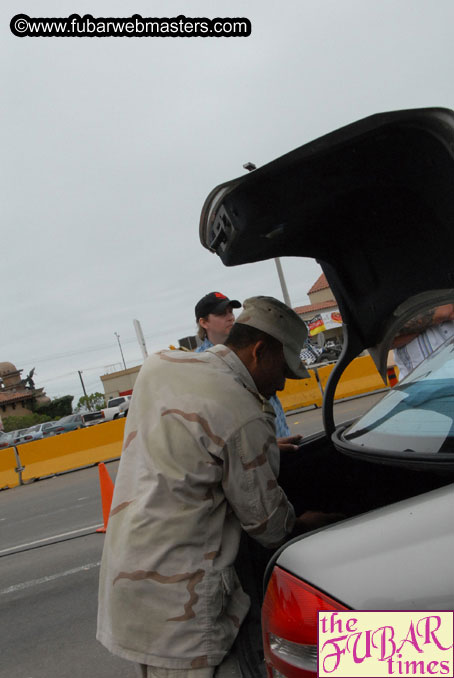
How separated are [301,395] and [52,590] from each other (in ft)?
30.8

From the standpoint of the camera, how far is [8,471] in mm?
11383

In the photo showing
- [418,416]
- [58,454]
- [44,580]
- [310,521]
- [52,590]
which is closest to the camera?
[418,416]

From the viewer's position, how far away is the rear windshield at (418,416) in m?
1.64

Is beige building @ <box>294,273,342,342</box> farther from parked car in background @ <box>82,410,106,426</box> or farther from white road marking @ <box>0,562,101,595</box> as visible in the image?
white road marking @ <box>0,562,101,595</box>

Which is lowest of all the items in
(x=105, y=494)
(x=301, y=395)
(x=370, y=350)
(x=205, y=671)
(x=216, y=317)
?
(x=301, y=395)

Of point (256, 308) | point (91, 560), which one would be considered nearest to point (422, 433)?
point (256, 308)

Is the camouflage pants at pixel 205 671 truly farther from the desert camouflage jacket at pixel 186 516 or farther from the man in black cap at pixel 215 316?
the man in black cap at pixel 215 316

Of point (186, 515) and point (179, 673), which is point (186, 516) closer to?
point (186, 515)

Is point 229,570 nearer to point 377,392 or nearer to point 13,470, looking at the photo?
point 13,470

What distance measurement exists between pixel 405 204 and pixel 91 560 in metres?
4.29

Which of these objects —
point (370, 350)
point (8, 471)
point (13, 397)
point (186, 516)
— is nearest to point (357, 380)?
point (8, 471)

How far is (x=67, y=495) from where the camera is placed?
8.80m

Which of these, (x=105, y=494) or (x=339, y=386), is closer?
(x=105, y=494)

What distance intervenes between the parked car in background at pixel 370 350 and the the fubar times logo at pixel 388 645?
2 cm
